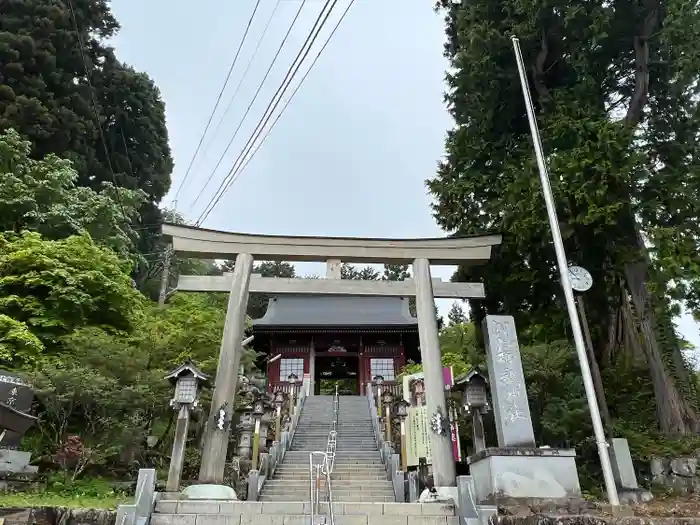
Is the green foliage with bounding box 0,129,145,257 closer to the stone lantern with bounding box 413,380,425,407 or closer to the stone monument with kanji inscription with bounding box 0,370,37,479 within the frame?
the stone monument with kanji inscription with bounding box 0,370,37,479

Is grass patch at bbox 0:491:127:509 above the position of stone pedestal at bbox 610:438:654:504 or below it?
below

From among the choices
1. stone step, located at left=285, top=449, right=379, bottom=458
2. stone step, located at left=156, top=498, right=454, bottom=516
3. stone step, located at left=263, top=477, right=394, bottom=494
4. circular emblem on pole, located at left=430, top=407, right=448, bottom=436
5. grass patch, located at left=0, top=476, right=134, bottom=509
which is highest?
circular emblem on pole, located at left=430, top=407, right=448, bottom=436

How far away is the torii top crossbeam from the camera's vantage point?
10273 millimetres

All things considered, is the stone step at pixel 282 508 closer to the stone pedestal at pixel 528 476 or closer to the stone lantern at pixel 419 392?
the stone pedestal at pixel 528 476

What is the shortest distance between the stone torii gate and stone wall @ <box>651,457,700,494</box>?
402 cm

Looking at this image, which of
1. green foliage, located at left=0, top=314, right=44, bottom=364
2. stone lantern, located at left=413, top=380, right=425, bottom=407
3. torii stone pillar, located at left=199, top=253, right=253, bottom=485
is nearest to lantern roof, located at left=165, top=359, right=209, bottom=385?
torii stone pillar, located at left=199, top=253, right=253, bottom=485

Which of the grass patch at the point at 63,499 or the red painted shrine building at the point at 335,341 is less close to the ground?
the red painted shrine building at the point at 335,341

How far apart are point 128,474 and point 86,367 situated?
2354 millimetres

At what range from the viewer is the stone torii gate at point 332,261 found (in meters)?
9.73

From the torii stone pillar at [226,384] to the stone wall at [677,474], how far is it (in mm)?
7383

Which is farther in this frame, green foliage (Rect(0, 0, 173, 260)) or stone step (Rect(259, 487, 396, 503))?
green foliage (Rect(0, 0, 173, 260))

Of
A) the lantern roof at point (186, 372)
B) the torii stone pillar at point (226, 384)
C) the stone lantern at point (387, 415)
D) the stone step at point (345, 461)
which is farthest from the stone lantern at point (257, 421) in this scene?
the stone lantern at point (387, 415)

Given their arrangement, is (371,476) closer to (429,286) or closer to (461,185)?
(429,286)

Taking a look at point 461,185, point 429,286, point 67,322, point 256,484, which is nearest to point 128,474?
point 256,484
